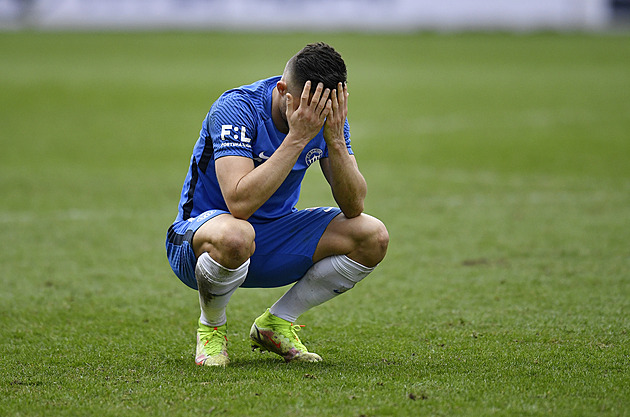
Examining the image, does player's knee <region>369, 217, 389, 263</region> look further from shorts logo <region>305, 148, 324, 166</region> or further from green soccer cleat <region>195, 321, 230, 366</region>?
green soccer cleat <region>195, 321, 230, 366</region>

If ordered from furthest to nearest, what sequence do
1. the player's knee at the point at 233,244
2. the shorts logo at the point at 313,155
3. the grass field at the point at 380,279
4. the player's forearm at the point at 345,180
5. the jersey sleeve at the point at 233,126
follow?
the shorts logo at the point at 313,155 → the player's forearm at the point at 345,180 → the jersey sleeve at the point at 233,126 → the player's knee at the point at 233,244 → the grass field at the point at 380,279

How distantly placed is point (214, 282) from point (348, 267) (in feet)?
2.10

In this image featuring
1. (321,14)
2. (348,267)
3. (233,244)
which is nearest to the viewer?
(233,244)

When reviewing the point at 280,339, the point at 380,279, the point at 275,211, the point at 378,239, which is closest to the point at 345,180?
the point at 378,239

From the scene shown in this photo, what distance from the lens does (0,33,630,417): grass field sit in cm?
337

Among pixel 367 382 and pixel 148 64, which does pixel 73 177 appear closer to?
pixel 367 382

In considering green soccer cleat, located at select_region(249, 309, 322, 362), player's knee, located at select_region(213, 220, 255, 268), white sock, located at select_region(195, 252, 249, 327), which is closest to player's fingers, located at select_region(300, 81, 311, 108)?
player's knee, located at select_region(213, 220, 255, 268)

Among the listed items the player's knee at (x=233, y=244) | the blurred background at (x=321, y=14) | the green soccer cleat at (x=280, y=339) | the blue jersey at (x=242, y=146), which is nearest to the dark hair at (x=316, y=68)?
the blue jersey at (x=242, y=146)

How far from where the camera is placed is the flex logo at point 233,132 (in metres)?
3.64

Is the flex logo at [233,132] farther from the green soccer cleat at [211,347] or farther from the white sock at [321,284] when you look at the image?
the green soccer cleat at [211,347]

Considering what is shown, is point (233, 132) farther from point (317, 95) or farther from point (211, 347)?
point (211, 347)

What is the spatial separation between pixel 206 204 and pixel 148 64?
2373 centimetres

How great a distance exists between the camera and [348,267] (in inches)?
153

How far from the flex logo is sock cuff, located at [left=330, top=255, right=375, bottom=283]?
28.0 inches
